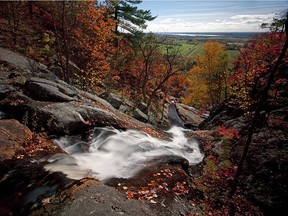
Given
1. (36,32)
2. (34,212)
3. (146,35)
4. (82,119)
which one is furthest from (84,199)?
(146,35)

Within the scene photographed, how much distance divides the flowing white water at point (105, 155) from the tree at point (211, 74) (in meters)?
20.5

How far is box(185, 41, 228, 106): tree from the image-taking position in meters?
28.8

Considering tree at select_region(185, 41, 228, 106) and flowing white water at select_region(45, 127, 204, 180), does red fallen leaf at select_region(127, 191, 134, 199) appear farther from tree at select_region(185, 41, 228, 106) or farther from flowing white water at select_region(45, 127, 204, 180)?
tree at select_region(185, 41, 228, 106)

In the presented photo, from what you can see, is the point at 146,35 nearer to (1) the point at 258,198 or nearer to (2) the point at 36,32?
(2) the point at 36,32

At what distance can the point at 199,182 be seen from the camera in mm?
8945

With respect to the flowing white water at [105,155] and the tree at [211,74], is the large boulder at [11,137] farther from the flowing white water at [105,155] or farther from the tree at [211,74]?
the tree at [211,74]

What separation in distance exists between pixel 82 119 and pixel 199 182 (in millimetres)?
6325

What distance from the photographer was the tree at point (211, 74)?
28812 millimetres

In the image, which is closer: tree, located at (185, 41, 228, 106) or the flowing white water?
the flowing white water

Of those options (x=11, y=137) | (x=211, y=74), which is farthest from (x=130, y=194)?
(x=211, y=74)

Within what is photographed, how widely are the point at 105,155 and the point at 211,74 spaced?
25.2 m

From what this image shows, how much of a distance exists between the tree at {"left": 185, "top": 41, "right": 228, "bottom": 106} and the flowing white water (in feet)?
67.4

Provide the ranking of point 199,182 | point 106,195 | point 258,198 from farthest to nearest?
point 199,182 < point 258,198 < point 106,195

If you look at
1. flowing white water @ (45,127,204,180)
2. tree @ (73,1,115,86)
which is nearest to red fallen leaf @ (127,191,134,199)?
flowing white water @ (45,127,204,180)
